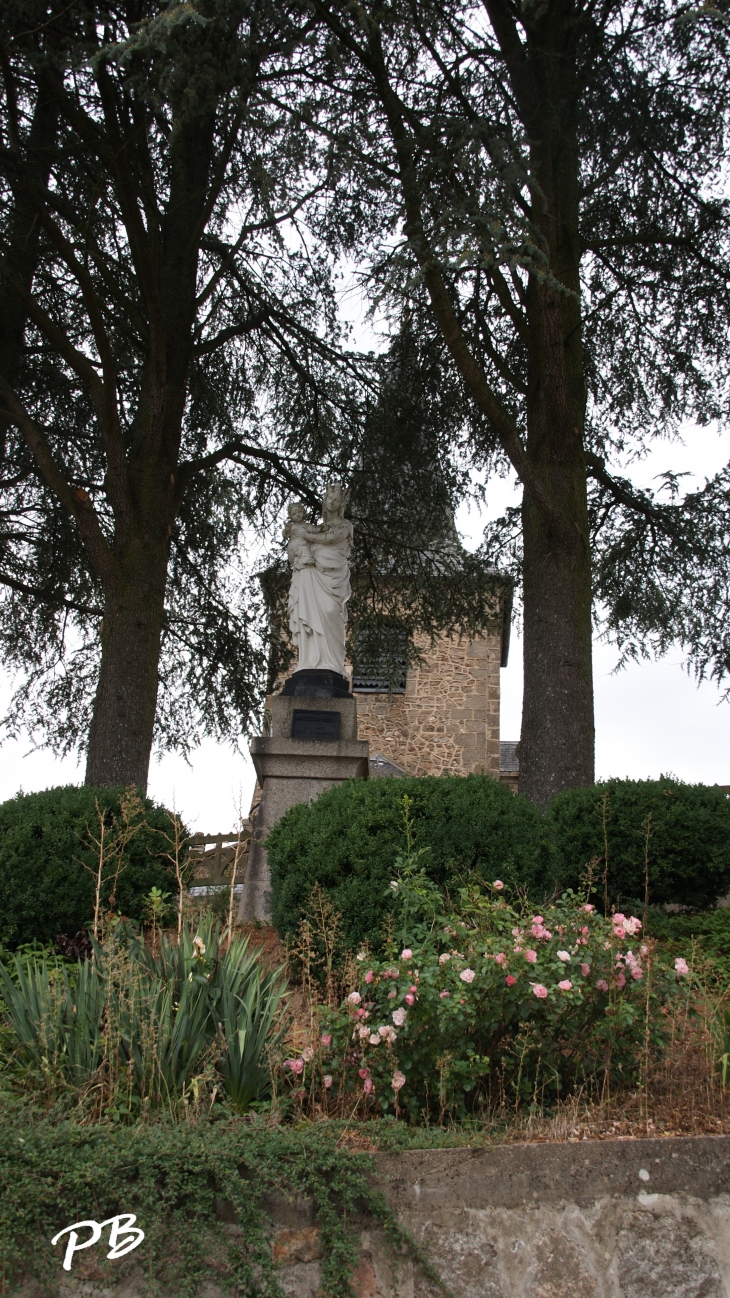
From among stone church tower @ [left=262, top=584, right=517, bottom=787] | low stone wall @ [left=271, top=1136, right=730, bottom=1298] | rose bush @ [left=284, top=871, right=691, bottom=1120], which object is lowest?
low stone wall @ [left=271, top=1136, right=730, bottom=1298]

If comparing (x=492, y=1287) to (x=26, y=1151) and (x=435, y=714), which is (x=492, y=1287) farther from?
(x=435, y=714)

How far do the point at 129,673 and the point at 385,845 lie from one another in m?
3.70

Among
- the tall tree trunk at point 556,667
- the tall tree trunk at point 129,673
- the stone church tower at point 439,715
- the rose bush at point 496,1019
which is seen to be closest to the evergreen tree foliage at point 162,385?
the tall tree trunk at point 129,673

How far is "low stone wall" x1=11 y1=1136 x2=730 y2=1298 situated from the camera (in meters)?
3.29

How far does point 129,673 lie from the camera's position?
8.88m

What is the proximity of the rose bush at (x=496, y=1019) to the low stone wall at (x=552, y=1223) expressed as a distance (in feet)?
1.37

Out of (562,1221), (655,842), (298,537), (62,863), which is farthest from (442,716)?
(562,1221)

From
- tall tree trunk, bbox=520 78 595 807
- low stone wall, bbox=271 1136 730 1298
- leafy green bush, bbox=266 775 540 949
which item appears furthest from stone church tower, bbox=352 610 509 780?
low stone wall, bbox=271 1136 730 1298

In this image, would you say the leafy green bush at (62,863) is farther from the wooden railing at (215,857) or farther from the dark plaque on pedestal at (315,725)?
the wooden railing at (215,857)

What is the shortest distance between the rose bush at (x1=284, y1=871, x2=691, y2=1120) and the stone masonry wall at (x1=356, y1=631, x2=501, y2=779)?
1623cm

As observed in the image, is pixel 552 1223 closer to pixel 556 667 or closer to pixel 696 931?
pixel 696 931

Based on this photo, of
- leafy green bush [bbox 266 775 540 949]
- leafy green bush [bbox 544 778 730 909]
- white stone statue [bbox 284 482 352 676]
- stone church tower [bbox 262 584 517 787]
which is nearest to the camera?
leafy green bush [bbox 266 775 540 949]

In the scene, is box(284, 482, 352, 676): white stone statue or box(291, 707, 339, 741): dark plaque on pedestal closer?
box(291, 707, 339, 741): dark plaque on pedestal

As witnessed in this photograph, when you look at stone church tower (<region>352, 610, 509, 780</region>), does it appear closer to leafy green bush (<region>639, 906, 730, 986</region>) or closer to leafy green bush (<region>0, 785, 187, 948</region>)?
leafy green bush (<region>639, 906, 730, 986</region>)
